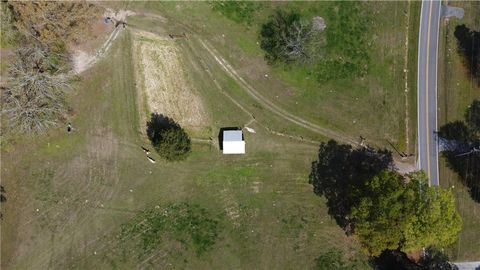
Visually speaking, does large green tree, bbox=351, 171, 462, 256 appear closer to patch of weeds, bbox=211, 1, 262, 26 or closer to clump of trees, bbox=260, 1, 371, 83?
clump of trees, bbox=260, 1, 371, 83

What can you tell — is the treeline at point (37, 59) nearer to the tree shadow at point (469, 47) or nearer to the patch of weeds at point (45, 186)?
the patch of weeds at point (45, 186)

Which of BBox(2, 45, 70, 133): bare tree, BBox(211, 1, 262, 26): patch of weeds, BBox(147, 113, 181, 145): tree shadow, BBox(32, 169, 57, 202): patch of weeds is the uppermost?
BBox(211, 1, 262, 26): patch of weeds

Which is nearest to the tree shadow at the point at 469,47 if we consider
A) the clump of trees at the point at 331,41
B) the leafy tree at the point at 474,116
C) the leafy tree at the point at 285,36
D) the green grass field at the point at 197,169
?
the leafy tree at the point at 474,116

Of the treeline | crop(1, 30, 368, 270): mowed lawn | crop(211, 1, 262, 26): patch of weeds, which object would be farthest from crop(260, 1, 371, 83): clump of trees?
the treeline

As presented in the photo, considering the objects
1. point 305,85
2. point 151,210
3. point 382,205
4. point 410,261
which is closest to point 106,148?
point 151,210

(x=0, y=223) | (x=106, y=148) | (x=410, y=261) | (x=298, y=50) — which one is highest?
(x=298, y=50)

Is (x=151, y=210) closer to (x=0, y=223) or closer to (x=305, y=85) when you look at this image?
(x=0, y=223)
